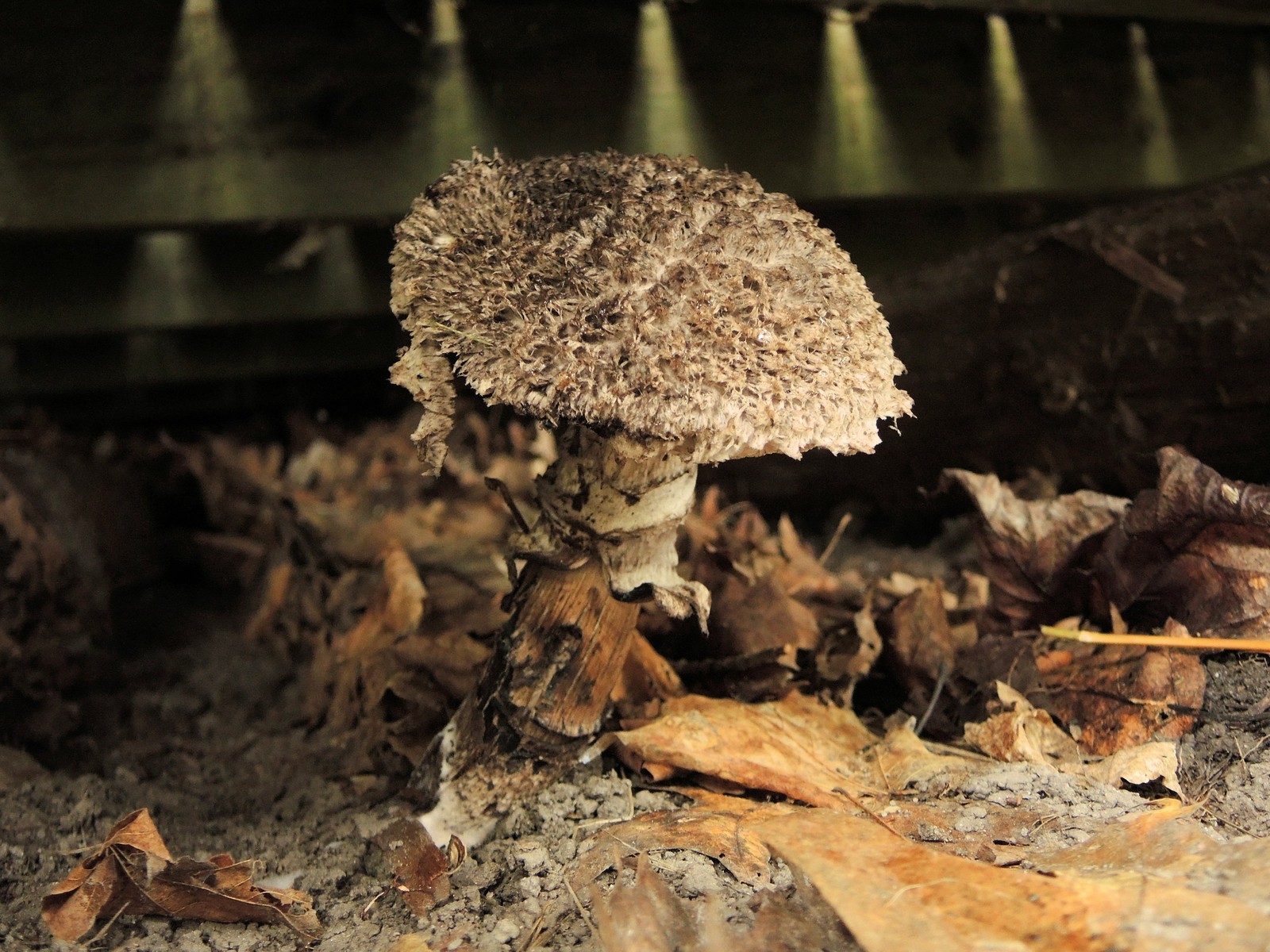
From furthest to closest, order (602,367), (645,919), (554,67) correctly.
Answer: (554,67)
(602,367)
(645,919)

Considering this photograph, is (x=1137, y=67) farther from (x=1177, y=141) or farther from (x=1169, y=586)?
(x=1169, y=586)

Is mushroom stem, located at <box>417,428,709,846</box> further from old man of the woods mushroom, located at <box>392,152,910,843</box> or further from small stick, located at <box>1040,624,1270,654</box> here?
small stick, located at <box>1040,624,1270,654</box>

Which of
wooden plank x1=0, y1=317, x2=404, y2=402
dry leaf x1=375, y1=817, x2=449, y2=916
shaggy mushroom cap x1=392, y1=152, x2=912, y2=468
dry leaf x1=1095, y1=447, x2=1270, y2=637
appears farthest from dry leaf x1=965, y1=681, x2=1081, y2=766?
wooden plank x1=0, y1=317, x2=404, y2=402

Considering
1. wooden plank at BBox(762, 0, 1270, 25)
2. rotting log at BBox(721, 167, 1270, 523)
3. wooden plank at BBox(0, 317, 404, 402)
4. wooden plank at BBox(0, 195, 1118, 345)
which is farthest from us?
wooden plank at BBox(0, 317, 404, 402)

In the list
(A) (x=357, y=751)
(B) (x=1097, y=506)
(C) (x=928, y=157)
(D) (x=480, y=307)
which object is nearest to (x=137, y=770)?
(A) (x=357, y=751)

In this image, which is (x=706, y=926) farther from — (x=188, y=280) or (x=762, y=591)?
(x=188, y=280)

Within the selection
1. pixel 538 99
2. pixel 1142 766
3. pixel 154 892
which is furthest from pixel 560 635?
pixel 538 99
